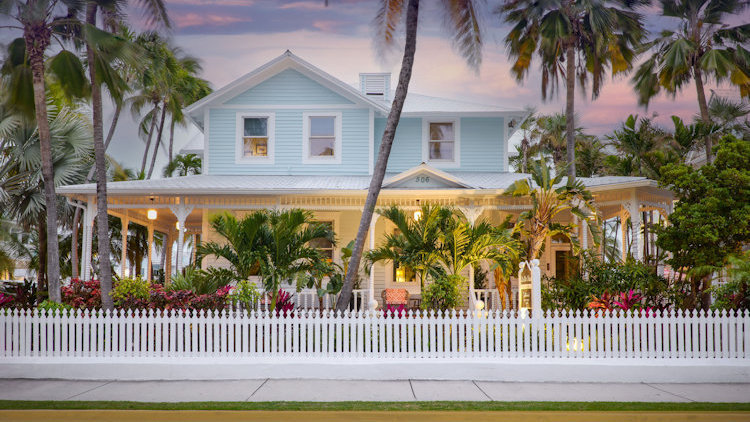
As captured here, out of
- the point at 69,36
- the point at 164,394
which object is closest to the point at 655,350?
the point at 164,394

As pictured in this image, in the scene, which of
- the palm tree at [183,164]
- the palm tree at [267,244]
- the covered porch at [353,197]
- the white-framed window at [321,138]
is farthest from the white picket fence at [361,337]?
the palm tree at [183,164]

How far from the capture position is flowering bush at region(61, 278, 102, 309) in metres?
13.6

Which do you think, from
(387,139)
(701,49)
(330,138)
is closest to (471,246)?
(387,139)

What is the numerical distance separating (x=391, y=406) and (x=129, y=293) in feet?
23.4

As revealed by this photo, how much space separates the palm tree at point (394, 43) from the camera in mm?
13133

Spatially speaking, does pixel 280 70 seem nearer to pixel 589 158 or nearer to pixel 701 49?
pixel 701 49

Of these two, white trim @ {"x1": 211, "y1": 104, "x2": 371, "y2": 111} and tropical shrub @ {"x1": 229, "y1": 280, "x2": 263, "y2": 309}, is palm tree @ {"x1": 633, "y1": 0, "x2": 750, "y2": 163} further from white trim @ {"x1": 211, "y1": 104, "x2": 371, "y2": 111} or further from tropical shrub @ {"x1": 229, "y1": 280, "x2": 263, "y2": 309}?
tropical shrub @ {"x1": 229, "y1": 280, "x2": 263, "y2": 309}

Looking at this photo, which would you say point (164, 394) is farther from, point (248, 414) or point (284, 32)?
point (284, 32)

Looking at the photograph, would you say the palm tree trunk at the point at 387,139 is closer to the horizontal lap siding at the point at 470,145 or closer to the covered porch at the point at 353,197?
the covered porch at the point at 353,197

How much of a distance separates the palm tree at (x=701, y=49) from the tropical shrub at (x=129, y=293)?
1618 centimetres

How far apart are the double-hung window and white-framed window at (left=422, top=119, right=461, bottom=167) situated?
484 centimetres

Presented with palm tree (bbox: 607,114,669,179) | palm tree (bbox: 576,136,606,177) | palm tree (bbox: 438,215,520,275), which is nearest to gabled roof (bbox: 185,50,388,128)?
palm tree (bbox: 438,215,520,275)

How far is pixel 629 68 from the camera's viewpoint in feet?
61.5

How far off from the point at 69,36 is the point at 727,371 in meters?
13.5
